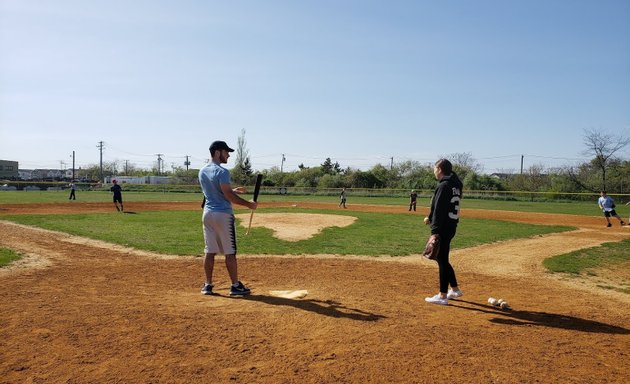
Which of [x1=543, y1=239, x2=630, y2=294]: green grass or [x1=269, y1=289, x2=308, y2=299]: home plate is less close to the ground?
[x1=269, y1=289, x2=308, y2=299]: home plate

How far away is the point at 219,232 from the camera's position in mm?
6215

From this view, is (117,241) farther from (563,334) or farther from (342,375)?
(563,334)

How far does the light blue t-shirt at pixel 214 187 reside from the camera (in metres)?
6.12

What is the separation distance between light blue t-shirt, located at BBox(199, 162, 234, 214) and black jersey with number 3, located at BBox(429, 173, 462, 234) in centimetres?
296

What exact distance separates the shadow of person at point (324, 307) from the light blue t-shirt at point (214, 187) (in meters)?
1.35

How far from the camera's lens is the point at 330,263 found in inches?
385

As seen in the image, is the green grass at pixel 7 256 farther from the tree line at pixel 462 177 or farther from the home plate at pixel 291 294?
the tree line at pixel 462 177

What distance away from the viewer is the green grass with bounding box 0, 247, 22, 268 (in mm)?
8609

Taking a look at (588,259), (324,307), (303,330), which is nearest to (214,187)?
(324,307)

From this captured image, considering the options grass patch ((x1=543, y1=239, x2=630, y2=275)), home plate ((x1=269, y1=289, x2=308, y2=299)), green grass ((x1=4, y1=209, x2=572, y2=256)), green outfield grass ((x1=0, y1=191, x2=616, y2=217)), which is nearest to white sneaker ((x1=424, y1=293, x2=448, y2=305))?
home plate ((x1=269, y1=289, x2=308, y2=299))

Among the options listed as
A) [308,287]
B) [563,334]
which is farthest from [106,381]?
[563,334]

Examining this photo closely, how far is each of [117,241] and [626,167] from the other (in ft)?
213

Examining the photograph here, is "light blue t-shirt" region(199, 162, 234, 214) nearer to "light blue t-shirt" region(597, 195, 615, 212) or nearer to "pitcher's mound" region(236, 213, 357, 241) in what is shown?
"pitcher's mound" region(236, 213, 357, 241)

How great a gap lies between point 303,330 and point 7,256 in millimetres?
7875
